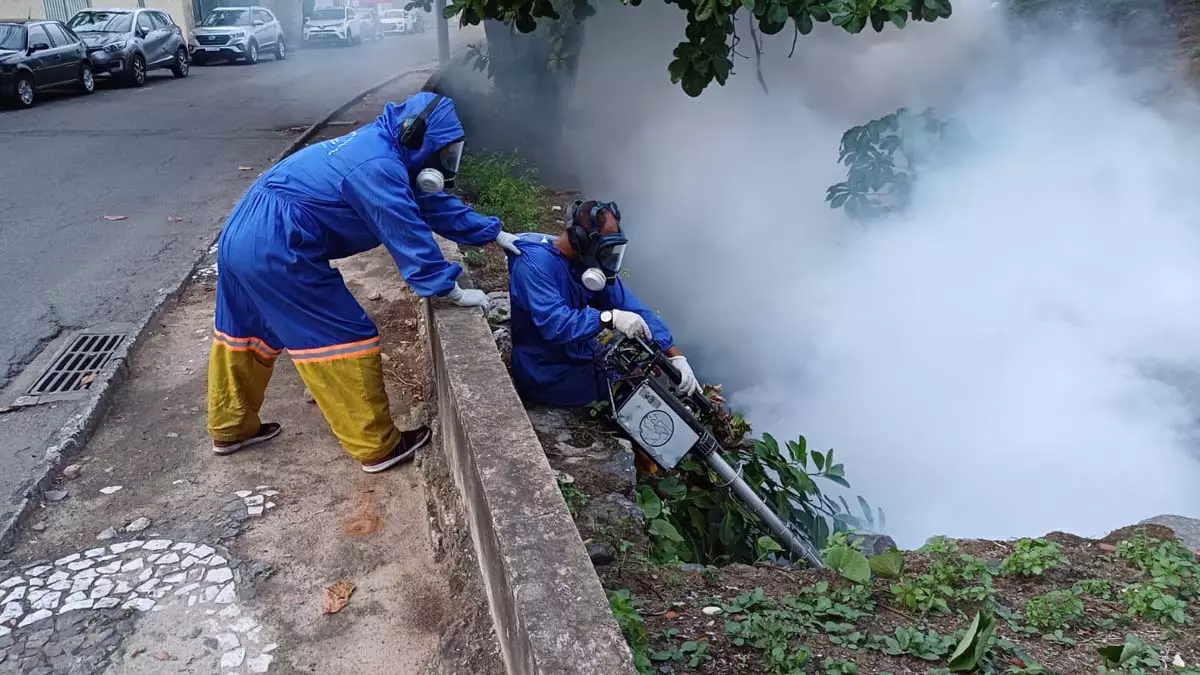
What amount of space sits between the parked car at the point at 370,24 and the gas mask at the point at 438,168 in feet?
98.5

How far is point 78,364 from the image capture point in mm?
4770

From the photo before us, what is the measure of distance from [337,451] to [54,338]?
2354 millimetres

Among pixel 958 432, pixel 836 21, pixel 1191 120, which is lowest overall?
pixel 958 432

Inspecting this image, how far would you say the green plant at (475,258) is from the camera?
6.08 metres

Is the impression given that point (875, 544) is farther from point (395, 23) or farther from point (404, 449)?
point (395, 23)

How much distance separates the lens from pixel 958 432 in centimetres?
647

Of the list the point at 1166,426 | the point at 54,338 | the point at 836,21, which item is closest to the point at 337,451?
the point at 54,338

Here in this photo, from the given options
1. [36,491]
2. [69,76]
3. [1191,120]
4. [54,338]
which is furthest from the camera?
[69,76]

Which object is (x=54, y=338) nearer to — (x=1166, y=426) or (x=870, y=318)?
(x=870, y=318)

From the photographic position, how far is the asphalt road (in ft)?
17.6

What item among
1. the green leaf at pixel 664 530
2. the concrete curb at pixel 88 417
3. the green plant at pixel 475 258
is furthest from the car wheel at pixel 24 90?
the green leaf at pixel 664 530

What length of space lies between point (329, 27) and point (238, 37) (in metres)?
6.77

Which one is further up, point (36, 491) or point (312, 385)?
point (312, 385)

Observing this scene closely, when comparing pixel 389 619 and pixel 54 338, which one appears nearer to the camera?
pixel 389 619
